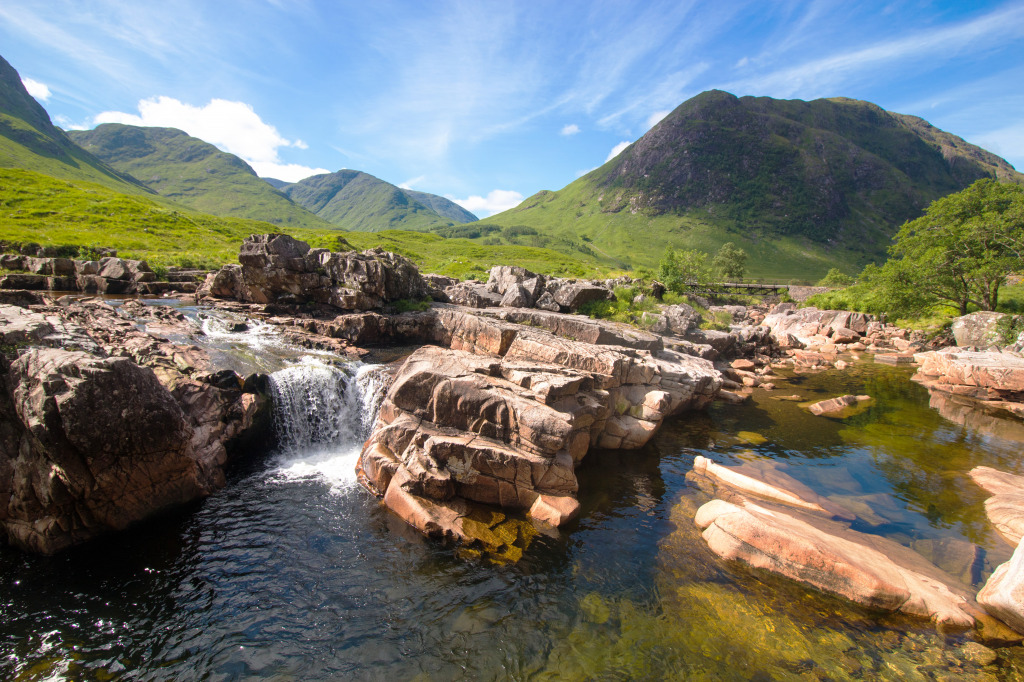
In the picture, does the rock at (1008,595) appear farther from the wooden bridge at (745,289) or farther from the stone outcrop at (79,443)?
the wooden bridge at (745,289)

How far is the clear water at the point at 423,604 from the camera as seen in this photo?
733 centimetres

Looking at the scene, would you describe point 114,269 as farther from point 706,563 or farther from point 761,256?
point 761,256

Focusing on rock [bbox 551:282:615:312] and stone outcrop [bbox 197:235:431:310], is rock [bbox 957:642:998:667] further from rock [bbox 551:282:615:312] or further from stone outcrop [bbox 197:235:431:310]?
stone outcrop [bbox 197:235:431:310]

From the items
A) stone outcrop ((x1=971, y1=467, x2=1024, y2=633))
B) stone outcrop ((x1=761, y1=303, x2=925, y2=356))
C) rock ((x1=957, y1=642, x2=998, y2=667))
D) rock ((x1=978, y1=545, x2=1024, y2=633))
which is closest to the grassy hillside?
stone outcrop ((x1=761, y1=303, x2=925, y2=356))

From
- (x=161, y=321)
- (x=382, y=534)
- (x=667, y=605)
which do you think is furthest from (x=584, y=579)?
(x=161, y=321)

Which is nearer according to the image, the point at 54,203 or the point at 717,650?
the point at 717,650

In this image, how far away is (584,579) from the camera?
9586 mm

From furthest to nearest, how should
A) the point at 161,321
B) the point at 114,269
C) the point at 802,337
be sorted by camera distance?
the point at 802,337
the point at 114,269
the point at 161,321

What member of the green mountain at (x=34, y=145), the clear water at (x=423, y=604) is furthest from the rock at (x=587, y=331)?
the green mountain at (x=34, y=145)

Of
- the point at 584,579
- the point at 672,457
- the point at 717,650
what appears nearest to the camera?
the point at 717,650

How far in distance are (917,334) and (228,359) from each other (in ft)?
195

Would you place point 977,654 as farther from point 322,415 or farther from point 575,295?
point 575,295

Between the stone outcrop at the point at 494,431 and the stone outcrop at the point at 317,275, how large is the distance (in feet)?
30.9

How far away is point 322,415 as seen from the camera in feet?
51.0
